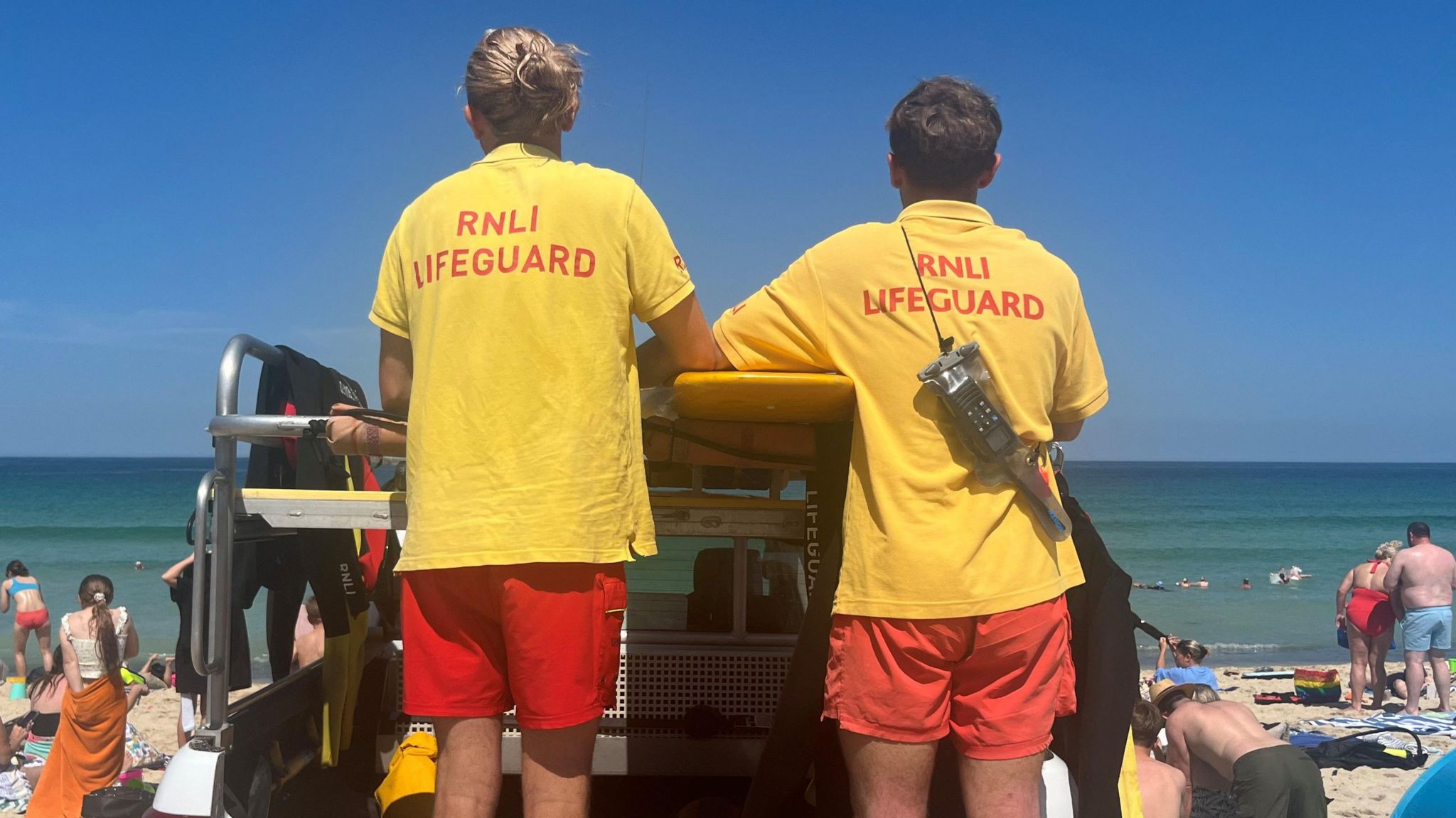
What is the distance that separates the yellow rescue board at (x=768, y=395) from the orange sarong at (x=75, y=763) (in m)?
8.34

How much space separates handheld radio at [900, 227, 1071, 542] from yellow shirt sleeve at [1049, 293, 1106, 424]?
242 millimetres

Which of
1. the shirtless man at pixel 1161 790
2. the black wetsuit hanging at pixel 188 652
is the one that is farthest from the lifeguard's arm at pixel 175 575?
the shirtless man at pixel 1161 790

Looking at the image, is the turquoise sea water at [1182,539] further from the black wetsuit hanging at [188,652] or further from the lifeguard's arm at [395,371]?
the lifeguard's arm at [395,371]

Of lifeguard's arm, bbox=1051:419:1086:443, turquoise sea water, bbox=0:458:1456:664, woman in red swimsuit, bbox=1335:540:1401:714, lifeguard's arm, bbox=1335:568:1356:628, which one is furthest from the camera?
turquoise sea water, bbox=0:458:1456:664

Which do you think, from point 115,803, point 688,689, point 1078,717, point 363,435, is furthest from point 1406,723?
point 363,435

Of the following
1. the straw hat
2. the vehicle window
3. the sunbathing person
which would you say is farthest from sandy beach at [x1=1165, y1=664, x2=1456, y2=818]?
the vehicle window

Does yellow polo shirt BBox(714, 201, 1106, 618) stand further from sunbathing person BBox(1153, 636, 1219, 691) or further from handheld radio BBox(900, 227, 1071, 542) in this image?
sunbathing person BBox(1153, 636, 1219, 691)

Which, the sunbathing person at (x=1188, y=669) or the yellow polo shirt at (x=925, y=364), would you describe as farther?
the sunbathing person at (x=1188, y=669)

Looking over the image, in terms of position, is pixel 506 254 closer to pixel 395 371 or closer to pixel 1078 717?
pixel 395 371

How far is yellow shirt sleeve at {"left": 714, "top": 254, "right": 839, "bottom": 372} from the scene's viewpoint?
212cm

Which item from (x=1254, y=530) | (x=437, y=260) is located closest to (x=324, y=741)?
(x=437, y=260)

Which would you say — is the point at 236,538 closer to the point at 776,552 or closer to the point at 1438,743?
the point at 776,552

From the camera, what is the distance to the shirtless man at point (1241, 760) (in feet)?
20.3

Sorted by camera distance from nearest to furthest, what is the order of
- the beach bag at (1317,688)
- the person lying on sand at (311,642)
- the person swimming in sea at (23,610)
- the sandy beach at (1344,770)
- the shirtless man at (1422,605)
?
the person lying on sand at (311,642) < the sandy beach at (1344,770) < the shirtless man at (1422,605) < the beach bag at (1317,688) < the person swimming in sea at (23,610)
